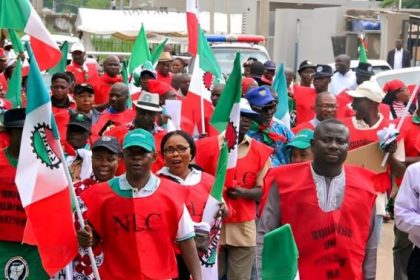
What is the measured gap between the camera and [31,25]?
6641mm

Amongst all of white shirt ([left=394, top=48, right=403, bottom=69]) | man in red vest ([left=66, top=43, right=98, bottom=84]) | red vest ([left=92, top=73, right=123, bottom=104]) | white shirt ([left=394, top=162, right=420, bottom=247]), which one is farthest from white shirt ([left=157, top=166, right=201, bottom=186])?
white shirt ([left=394, top=48, right=403, bottom=69])

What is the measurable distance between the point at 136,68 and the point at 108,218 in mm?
7599

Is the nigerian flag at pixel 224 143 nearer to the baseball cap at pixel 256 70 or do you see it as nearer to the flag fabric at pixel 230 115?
the flag fabric at pixel 230 115

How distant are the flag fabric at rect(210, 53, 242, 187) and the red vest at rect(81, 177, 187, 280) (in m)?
1.69

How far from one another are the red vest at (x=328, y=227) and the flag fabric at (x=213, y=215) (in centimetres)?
63

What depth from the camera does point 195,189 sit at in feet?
23.1

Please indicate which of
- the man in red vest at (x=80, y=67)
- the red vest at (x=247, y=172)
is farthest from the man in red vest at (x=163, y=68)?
the red vest at (x=247, y=172)

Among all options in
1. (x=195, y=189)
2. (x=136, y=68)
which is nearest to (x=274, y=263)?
(x=195, y=189)

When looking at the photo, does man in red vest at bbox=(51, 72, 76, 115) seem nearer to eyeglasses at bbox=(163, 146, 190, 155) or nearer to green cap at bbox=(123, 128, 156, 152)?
eyeglasses at bbox=(163, 146, 190, 155)

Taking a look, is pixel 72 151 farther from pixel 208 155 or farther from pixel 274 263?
pixel 274 263

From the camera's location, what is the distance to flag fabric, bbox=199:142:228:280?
673 cm

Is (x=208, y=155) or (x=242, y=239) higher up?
(x=208, y=155)

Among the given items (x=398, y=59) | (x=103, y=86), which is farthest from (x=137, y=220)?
(x=398, y=59)

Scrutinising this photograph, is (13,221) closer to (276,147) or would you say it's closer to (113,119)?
(276,147)
